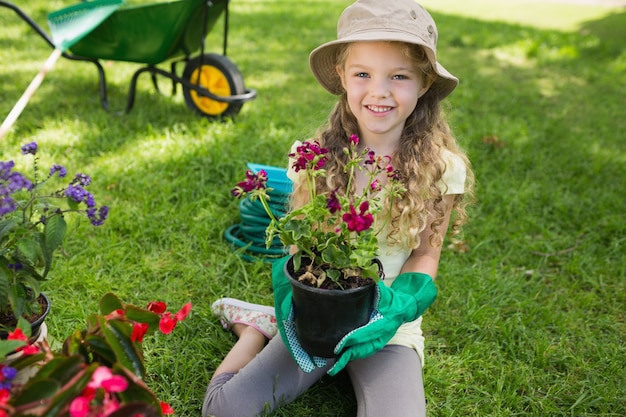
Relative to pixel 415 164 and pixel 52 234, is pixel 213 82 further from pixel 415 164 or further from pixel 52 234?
pixel 52 234

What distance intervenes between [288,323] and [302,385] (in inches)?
10.0

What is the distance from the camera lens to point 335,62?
76.9 inches

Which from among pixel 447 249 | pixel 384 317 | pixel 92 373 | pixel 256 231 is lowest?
pixel 447 249

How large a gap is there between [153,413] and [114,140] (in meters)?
2.64

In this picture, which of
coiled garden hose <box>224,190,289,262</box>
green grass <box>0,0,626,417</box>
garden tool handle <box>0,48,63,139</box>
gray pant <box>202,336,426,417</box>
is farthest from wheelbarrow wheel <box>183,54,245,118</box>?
gray pant <box>202,336,426,417</box>

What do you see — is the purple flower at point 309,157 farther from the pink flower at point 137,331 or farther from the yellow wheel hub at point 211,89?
the yellow wheel hub at point 211,89

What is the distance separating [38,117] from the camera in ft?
12.0

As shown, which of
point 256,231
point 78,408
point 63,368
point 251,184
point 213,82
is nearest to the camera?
point 78,408

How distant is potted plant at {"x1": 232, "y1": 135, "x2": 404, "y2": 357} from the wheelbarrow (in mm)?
2267

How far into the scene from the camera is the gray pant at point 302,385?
170cm

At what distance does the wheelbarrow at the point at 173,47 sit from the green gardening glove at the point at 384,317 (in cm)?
222

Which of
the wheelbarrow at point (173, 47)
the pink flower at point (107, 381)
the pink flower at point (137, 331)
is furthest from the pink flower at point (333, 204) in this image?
the wheelbarrow at point (173, 47)

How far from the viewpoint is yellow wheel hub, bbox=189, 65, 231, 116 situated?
383cm

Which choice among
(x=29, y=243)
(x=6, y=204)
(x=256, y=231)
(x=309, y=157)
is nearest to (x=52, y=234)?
(x=29, y=243)
